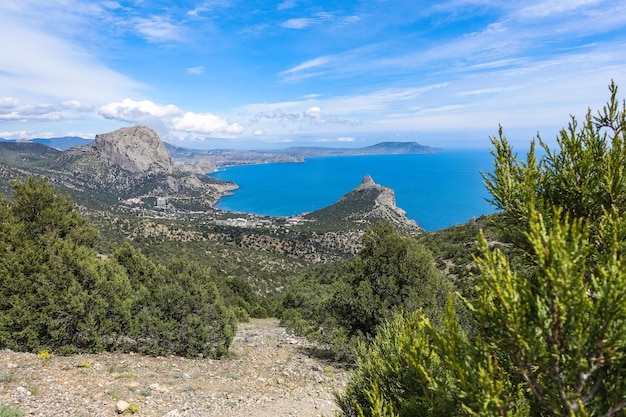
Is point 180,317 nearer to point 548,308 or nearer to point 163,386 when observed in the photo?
→ point 163,386

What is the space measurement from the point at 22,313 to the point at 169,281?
439 centimetres

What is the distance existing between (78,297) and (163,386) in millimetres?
4130

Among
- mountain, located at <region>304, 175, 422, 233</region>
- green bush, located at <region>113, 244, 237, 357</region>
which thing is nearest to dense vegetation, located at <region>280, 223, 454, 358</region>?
green bush, located at <region>113, 244, 237, 357</region>

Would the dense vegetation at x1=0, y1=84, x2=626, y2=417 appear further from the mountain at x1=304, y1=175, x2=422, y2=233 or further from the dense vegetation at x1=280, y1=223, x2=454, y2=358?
the mountain at x1=304, y1=175, x2=422, y2=233

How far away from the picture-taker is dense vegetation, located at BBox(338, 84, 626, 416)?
259 centimetres

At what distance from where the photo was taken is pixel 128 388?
8.92 metres

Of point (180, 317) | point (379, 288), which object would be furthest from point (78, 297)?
point (379, 288)

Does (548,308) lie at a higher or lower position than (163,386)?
higher

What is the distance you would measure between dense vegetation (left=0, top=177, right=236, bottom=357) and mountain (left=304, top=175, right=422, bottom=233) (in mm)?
90997

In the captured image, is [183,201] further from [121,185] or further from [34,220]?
[34,220]

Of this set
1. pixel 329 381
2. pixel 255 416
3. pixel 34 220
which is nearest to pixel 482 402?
pixel 255 416

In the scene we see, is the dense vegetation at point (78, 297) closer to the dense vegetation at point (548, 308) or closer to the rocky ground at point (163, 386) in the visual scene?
the rocky ground at point (163, 386)

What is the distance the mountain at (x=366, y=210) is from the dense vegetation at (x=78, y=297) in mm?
90997

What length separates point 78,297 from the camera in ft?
35.8
